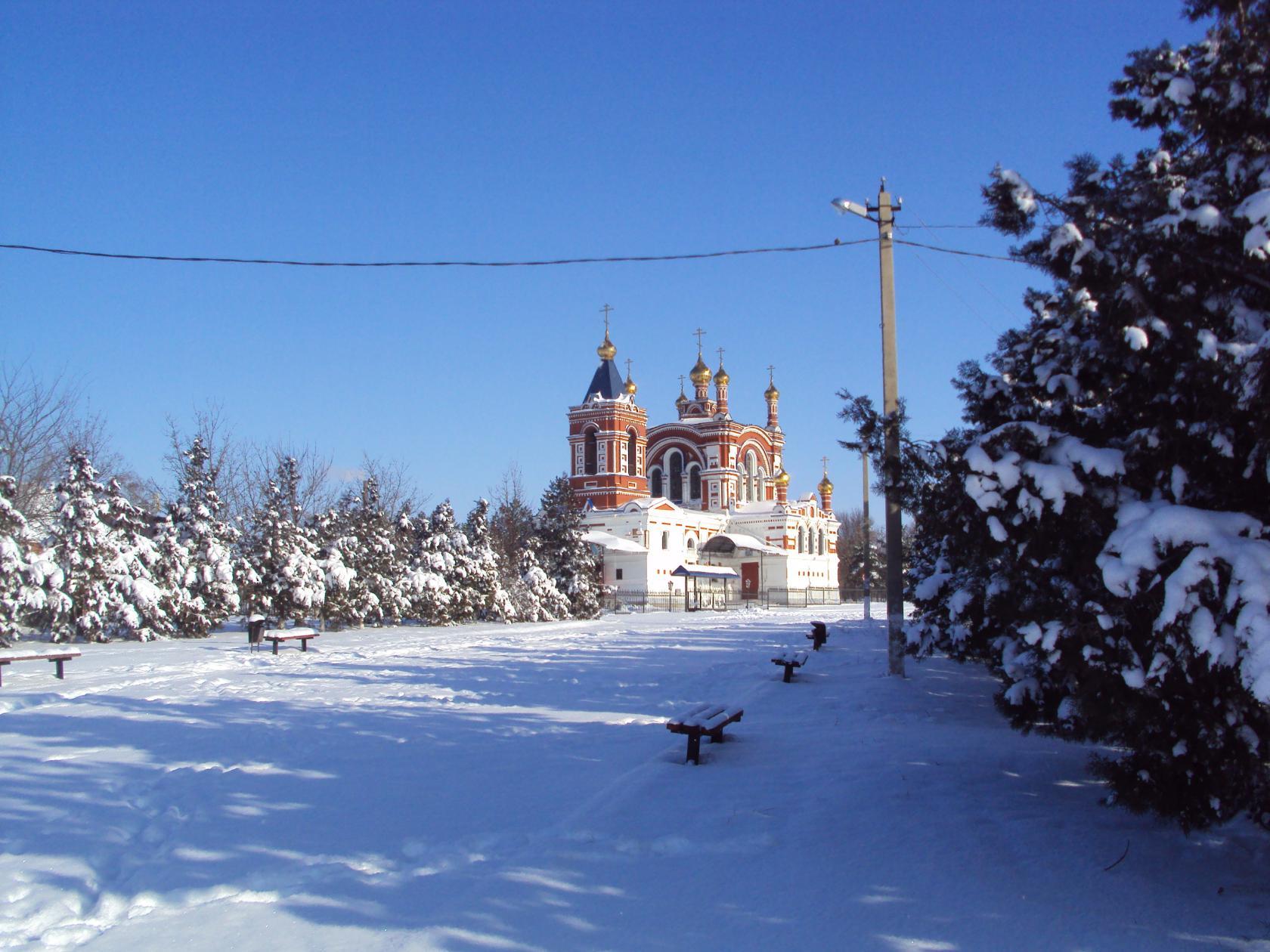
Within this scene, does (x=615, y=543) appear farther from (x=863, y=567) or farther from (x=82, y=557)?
(x=82, y=557)

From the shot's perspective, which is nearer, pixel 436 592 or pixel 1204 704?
pixel 1204 704

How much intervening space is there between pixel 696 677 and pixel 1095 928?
385 inches

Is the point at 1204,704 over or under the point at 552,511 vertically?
under

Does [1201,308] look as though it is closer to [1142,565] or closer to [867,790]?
[1142,565]

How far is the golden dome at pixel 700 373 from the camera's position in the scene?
71812 millimetres

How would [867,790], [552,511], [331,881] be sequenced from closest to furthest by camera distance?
1. [331,881]
2. [867,790]
3. [552,511]

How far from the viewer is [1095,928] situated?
4.64 m

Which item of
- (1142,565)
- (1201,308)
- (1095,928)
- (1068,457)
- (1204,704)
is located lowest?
(1095,928)

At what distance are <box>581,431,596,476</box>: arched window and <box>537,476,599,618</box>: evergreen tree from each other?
878 inches

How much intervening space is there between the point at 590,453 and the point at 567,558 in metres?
23.8

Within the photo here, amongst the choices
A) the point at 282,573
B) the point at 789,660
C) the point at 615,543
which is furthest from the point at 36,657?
the point at 615,543

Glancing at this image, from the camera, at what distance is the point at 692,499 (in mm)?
68375

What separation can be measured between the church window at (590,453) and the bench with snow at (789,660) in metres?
47.7

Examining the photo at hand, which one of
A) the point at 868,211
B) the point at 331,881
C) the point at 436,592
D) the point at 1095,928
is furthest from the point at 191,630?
the point at 1095,928
